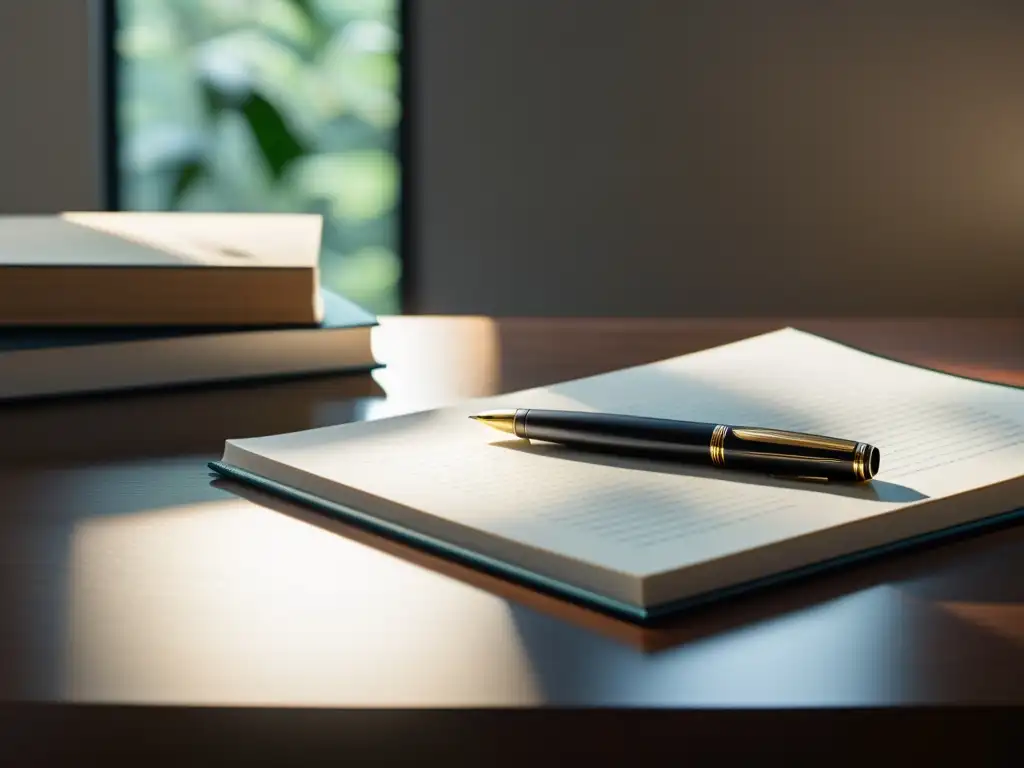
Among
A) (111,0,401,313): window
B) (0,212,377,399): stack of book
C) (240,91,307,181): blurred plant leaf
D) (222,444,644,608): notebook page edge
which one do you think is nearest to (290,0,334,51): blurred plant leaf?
(111,0,401,313): window

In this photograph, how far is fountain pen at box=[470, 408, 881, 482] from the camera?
0.47 m

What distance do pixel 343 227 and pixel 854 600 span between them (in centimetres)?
246

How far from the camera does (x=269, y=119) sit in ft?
9.09

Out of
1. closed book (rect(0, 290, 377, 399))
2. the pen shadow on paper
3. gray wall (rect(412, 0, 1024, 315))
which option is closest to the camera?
the pen shadow on paper

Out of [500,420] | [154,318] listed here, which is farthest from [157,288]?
[500,420]

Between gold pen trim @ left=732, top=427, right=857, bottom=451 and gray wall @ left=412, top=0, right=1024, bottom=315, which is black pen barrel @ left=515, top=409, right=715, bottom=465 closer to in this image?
gold pen trim @ left=732, top=427, right=857, bottom=451

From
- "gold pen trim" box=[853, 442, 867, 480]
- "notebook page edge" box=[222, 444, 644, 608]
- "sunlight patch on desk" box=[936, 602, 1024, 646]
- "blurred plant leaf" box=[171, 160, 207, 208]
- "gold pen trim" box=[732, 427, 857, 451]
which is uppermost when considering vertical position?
"blurred plant leaf" box=[171, 160, 207, 208]

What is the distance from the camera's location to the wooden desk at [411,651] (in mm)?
319

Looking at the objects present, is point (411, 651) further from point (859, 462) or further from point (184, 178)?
point (184, 178)

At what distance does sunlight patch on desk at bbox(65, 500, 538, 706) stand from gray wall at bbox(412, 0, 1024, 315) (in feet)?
7.35

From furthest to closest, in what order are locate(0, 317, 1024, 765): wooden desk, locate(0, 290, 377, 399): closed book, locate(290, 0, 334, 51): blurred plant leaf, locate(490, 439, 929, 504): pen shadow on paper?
locate(290, 0, 334, 51): blurred plant leaf
locate(0, 290, 377, 399): closed book
locate(490, 439, 929, 504): pen shadow on paper
locate(0, 317, 1024, 765): wooden desk

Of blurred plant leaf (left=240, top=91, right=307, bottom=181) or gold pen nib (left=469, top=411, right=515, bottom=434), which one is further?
blurred plant leaf (left=240, top=91, right=307, bottom=181)

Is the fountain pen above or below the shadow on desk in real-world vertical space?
above

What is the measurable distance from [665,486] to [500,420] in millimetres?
110
